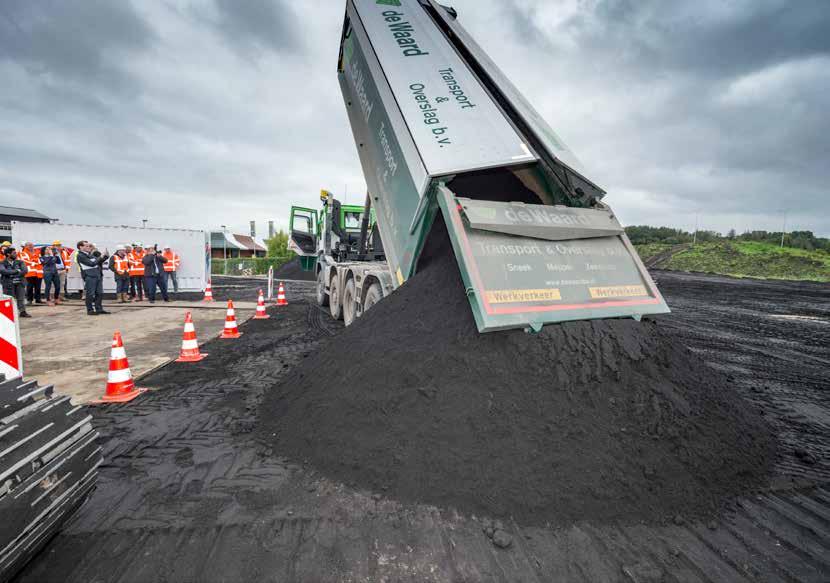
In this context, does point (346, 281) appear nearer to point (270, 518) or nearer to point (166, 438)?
point (166, 438)

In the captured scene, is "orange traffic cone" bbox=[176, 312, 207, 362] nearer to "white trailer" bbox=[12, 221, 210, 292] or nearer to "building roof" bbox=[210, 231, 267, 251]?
"white trailer" bbox=[12, 221, 210, 292]

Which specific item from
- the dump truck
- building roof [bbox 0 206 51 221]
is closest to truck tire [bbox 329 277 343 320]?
the dump truck

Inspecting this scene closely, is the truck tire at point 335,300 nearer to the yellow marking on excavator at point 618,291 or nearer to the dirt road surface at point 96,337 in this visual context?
the dirt road surface at point 96,337

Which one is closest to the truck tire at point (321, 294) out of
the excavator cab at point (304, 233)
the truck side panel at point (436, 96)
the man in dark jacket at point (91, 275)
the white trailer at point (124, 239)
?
the excavator cab at point (304, 233)

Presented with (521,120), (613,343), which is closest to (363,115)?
(521,120)

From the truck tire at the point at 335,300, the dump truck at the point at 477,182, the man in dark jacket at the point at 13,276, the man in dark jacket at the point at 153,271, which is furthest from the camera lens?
the man in dark jacket at the point at 153,271

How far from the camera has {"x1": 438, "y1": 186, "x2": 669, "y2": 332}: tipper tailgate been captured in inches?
126

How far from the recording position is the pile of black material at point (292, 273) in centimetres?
2825

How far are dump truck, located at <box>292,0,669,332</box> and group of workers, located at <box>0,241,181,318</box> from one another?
8324 millimetres

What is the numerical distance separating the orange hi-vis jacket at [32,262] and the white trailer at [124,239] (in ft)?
4.85

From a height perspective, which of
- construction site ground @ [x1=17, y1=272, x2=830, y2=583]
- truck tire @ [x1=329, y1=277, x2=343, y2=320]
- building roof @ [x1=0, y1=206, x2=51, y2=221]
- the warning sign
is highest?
building roof @ [x1=0, y1=206, x2=51, y2=221]

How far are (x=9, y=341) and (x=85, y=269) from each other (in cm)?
932

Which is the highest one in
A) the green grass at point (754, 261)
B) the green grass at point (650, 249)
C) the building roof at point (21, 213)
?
the building roof at point (21, 213)

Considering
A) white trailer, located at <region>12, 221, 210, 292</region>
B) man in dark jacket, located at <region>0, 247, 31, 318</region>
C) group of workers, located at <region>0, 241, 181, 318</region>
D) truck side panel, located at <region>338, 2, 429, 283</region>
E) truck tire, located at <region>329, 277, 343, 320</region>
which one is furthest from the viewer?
white trailer, located at <region>12, 221, 210, 292</region>
